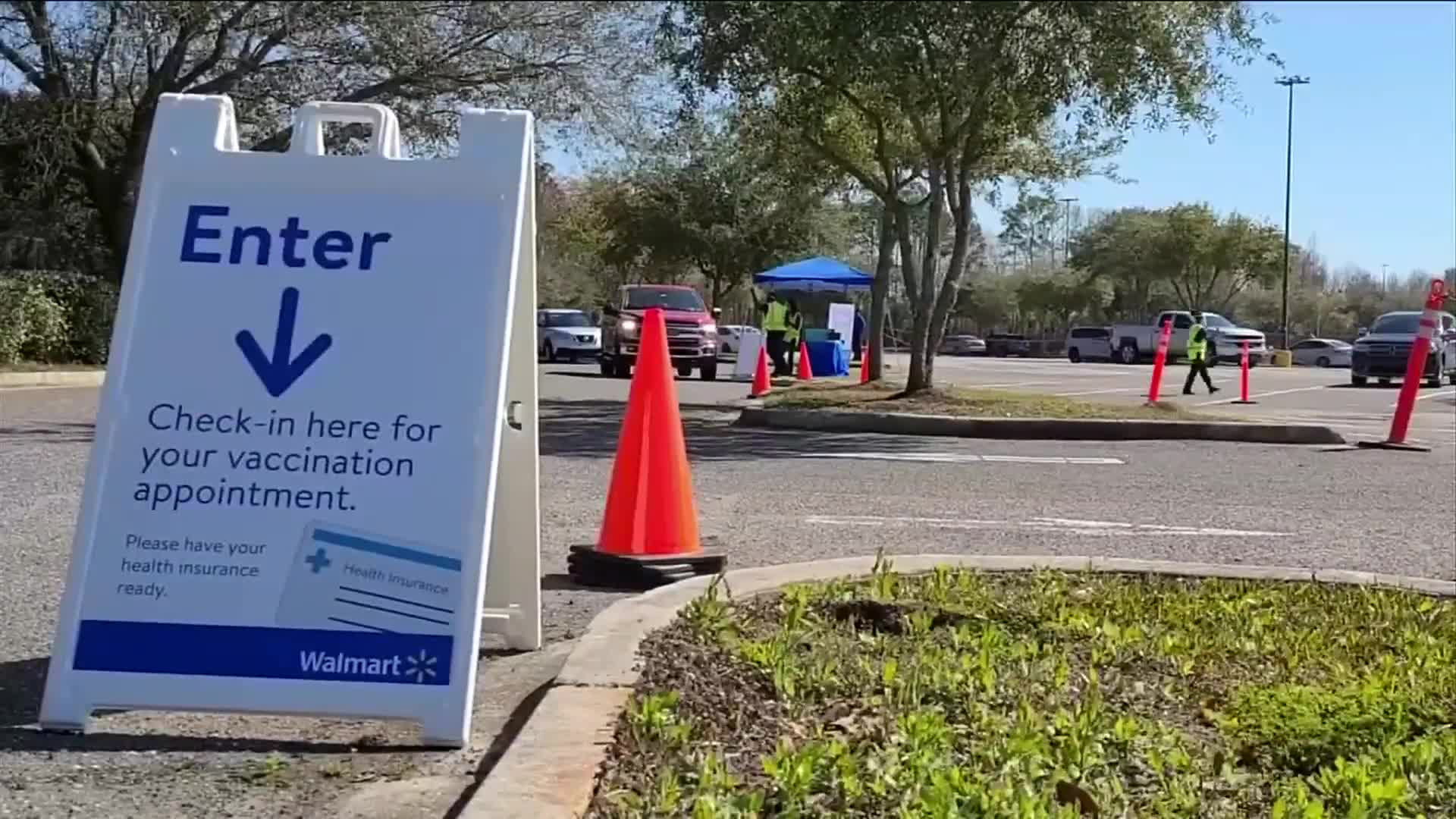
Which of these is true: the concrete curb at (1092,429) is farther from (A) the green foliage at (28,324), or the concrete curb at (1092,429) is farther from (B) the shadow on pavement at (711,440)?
(A) the green foliage at (28,324)

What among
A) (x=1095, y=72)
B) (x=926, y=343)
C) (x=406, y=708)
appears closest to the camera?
(x=406, y=708)

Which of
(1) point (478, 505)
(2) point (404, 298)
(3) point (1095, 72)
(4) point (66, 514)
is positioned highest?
(3) point (1095, 72)

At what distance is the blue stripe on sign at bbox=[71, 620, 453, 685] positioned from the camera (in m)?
3.82

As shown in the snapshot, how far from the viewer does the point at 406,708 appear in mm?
3834

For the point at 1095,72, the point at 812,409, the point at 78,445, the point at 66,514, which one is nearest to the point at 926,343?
the point at 812,409

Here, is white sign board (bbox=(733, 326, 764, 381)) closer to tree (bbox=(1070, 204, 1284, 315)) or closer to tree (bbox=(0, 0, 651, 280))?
tree (bbox=(0, 0, 651, 280))

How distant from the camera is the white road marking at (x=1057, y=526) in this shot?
838 centimetres

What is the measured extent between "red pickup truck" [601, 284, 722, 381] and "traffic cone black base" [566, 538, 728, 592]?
21.0 metres

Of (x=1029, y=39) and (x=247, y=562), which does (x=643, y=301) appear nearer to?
(x=1029, y=39)

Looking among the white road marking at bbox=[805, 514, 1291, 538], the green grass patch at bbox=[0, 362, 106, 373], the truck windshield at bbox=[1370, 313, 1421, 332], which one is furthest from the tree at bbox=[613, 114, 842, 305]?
the white road marking at bbox=[805, 514, 1291, 538]

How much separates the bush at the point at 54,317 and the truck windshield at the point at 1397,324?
24.4 m

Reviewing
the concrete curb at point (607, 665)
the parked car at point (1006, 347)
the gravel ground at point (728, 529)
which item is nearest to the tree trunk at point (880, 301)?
the gravel ground at point (728, 529)

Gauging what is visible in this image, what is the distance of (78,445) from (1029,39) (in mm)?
9651

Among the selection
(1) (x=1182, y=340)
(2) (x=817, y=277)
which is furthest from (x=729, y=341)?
(1) (x=1182, y=340)
